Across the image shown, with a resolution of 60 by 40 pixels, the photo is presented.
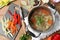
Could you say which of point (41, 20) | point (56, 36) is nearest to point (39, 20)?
point (41, 20)

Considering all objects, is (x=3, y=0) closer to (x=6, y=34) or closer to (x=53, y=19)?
(x=6, y=34)

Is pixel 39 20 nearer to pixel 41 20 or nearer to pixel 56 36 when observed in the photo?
pixel 41 20

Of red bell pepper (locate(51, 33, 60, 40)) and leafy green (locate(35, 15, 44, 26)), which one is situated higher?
leafy green (locate(35, 15, 44, 26))

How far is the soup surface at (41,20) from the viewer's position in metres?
1.19

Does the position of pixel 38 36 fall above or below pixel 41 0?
below

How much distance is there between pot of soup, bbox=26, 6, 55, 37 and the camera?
1.18 meters

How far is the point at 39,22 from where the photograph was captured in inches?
46.8

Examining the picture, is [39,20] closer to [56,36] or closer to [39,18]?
[39,18]

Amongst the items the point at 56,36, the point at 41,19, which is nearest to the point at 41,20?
the point at 41,19

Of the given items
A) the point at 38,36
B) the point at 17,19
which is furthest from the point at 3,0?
the point at 38,36

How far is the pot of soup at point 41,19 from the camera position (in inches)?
46.6

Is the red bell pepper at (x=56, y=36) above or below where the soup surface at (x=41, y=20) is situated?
below

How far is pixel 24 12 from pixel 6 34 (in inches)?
5.6

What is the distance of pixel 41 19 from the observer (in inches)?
46.9
